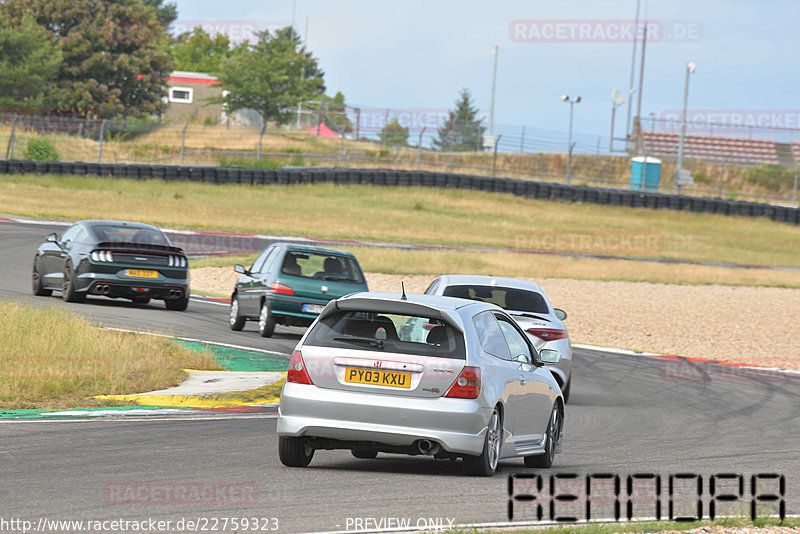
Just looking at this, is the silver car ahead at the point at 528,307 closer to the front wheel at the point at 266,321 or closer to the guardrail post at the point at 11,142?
the front wheel at the point at 266,321

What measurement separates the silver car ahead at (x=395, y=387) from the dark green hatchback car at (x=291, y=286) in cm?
904

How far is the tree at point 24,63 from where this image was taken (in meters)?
67.9

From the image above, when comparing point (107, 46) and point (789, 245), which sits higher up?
point (107, 46)

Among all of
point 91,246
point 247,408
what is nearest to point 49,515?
point 247,408

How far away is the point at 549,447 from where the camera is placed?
972 centimetres

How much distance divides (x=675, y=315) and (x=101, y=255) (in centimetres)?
1459

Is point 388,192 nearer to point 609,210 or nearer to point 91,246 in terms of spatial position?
point 609,210

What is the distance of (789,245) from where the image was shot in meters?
50.1

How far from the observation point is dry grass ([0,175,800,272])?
4166 centimetres

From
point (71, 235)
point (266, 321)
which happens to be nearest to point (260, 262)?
point (266, 321)

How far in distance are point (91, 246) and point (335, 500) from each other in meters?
13.4

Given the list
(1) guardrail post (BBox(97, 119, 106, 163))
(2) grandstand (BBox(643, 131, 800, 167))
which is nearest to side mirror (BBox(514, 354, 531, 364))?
(1) guardrail post (BBox(97, 119, 106, 163))

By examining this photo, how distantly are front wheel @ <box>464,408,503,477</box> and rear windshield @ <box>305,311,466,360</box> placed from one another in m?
0.62

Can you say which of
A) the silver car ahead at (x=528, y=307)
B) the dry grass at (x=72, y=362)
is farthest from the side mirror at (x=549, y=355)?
the dry grass at (x=72, y=362)
